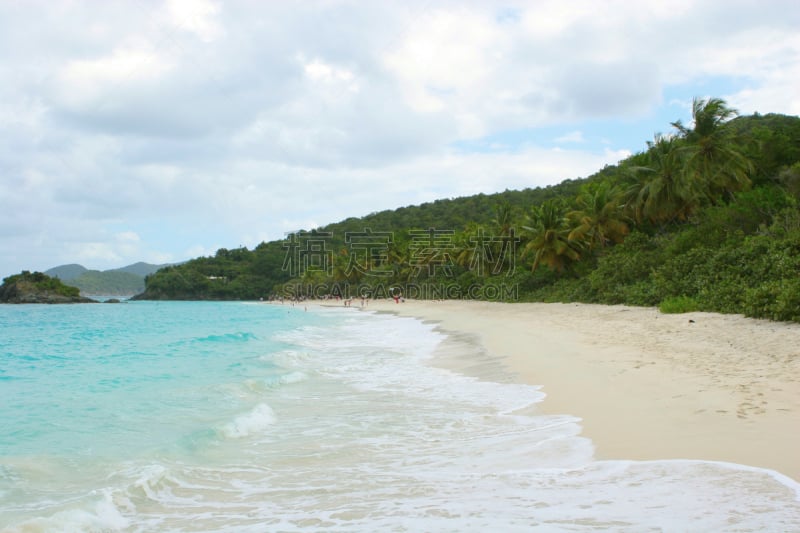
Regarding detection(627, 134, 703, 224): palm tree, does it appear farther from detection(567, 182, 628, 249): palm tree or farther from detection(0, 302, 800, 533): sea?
detection(0, 302, 800, 533): sea

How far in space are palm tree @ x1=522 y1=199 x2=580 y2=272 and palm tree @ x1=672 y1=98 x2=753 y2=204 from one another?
925 centimetres

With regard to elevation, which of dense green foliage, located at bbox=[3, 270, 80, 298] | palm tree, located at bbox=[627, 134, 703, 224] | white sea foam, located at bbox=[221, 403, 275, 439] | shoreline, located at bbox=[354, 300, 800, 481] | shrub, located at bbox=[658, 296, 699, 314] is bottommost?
white sea foam, located at bbox=[221, 403, 275, 439]

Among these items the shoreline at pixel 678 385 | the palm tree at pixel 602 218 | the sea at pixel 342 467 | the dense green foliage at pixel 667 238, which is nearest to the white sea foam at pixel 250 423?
the sea at pixel 342 467

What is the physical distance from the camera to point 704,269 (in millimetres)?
18859

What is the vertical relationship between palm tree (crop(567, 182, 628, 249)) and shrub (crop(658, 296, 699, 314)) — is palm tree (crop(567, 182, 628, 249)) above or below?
above

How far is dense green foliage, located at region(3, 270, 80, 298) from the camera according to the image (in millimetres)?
96875

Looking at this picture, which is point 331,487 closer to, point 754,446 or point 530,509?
point 530,509

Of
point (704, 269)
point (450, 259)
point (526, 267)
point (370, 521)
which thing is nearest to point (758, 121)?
point (526, 267)

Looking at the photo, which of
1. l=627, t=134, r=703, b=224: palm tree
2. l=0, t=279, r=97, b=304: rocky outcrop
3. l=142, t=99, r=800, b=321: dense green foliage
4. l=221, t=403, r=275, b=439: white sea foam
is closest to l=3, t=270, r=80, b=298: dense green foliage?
l=0, t=279, r=97, b=304: rocky outcrop

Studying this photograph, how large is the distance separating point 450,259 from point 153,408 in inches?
1976

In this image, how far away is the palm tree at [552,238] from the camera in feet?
112

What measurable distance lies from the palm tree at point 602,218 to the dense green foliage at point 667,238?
0.24 feet

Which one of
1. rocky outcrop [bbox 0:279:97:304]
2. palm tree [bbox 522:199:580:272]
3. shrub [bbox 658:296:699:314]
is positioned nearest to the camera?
shrub [bbox 658:296:699:314]

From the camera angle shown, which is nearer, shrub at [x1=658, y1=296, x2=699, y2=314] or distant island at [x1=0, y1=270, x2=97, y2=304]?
shrub at [x1=658, y1=296, x2=699, y2=314]
